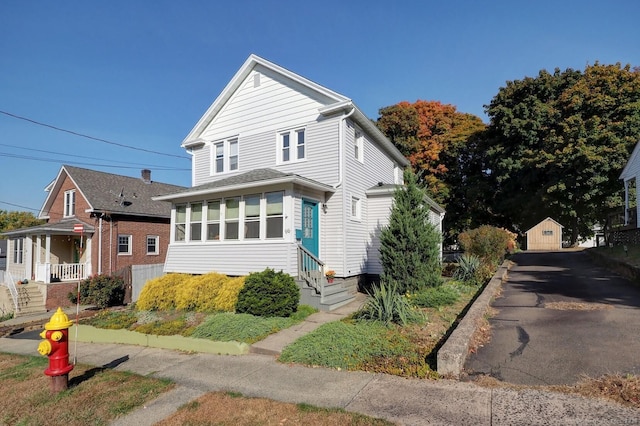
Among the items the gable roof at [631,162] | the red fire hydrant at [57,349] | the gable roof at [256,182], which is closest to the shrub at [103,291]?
the gable roof at [256,182]

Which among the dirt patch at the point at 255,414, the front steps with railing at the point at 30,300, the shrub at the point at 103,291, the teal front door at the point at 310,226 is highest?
the teal front door at the point at 310,226

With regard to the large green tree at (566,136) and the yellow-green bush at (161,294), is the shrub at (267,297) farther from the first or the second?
the large green tree at (566,136)

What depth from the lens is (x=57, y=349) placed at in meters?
5.26

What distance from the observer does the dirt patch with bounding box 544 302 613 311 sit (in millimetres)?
8086

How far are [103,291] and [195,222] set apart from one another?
675 cm

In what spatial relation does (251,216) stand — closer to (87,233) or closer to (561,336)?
(561,336)

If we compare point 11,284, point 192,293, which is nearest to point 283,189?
point 192,293

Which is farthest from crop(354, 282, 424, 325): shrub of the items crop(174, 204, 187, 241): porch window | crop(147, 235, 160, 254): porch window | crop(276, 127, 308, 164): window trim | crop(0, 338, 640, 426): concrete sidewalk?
crop(147, 235, 160, 254): porch window

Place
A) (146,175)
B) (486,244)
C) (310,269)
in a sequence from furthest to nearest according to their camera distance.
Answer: (146,175) < (486,244) < (310,269)

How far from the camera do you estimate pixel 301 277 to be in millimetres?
10742

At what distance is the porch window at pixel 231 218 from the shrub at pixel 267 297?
3687 millimetres

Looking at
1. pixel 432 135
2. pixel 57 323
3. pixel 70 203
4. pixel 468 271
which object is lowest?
pixel 468 271

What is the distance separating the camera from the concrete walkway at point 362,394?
148 inches

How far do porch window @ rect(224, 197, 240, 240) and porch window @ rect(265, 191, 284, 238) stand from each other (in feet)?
4.45
